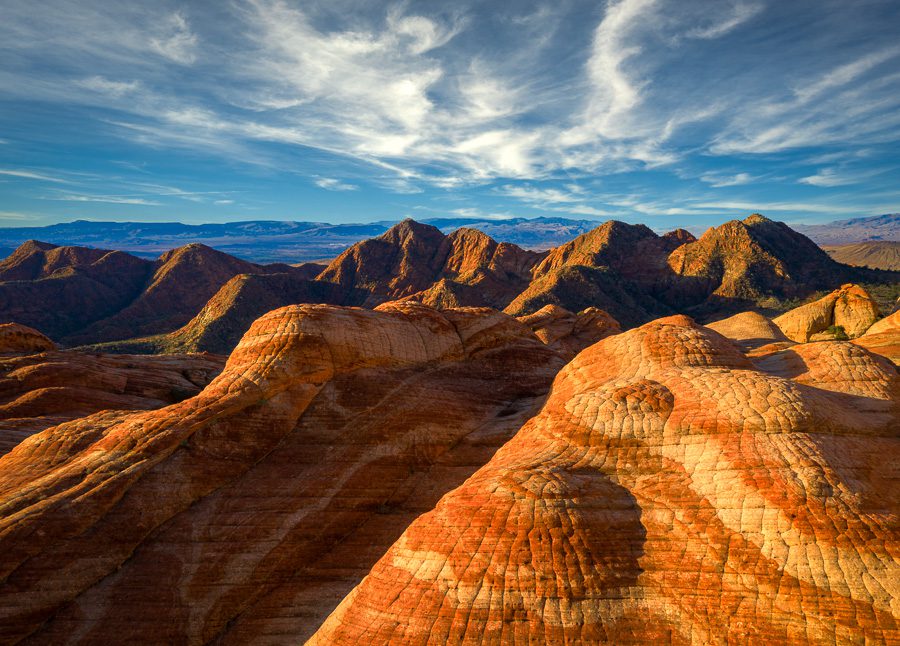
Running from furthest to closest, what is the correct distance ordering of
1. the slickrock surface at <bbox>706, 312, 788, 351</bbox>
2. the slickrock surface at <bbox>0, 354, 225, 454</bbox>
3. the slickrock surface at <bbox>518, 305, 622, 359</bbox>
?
the slickrock surface at <bbox>706, 312, 788, 351</bbox>, the slickrock surface at <bbox>518, 305, 622, 359</bbox>, the slickrock surface at <bbox>0, 354, 225, 454</bbox>

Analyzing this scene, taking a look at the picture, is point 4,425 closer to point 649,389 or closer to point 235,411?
point 235,411

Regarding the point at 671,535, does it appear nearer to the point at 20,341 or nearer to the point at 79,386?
the point at 79,386

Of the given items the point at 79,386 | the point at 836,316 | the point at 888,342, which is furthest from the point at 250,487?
the point at 836,316

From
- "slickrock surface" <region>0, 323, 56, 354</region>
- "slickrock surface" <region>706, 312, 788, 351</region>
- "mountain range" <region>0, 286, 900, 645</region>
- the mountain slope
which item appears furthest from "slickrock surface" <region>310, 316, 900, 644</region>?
the mountain slope

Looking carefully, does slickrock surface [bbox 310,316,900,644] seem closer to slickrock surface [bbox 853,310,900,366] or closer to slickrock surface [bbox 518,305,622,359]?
slickrock surface [bbox 853,310,900,366]

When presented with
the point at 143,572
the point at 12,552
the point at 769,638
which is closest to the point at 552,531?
the point at 769,638
